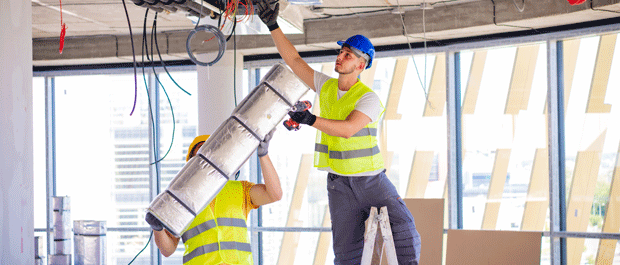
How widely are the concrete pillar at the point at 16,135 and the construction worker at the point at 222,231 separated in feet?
1.83

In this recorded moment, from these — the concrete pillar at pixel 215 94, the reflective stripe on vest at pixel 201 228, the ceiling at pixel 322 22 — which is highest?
the ceiling at pixel 322 22

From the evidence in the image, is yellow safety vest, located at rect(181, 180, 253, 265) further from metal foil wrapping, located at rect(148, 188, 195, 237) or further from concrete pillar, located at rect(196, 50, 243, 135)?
concrete pillar, located at rect(196, 50, 243, 135)

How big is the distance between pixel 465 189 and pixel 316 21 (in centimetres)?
206

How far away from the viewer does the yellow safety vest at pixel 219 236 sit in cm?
221

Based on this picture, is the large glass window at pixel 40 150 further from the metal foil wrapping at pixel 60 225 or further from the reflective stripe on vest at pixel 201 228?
the reflective stripe on vest at pixel 201 228

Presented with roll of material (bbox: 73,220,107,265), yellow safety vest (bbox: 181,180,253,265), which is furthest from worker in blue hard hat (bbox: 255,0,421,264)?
roll of material (bbox: 73,220,107,265)

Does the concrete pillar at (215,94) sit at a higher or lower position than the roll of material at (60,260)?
higher

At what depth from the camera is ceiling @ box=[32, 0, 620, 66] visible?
4211 millimetres

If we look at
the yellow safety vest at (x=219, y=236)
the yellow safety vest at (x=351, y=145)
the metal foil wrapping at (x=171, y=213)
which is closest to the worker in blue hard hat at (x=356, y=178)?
the yellow safety vest at (x=351, y=145)

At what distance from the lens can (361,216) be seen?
236 cm

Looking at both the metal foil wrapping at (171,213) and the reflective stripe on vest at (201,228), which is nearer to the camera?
the metal foil wrapping at (171,213)

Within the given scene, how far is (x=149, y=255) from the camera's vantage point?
20.3 feet

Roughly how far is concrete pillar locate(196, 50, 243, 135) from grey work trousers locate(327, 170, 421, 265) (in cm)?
299

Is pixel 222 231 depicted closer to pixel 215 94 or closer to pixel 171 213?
pixel 171 213
